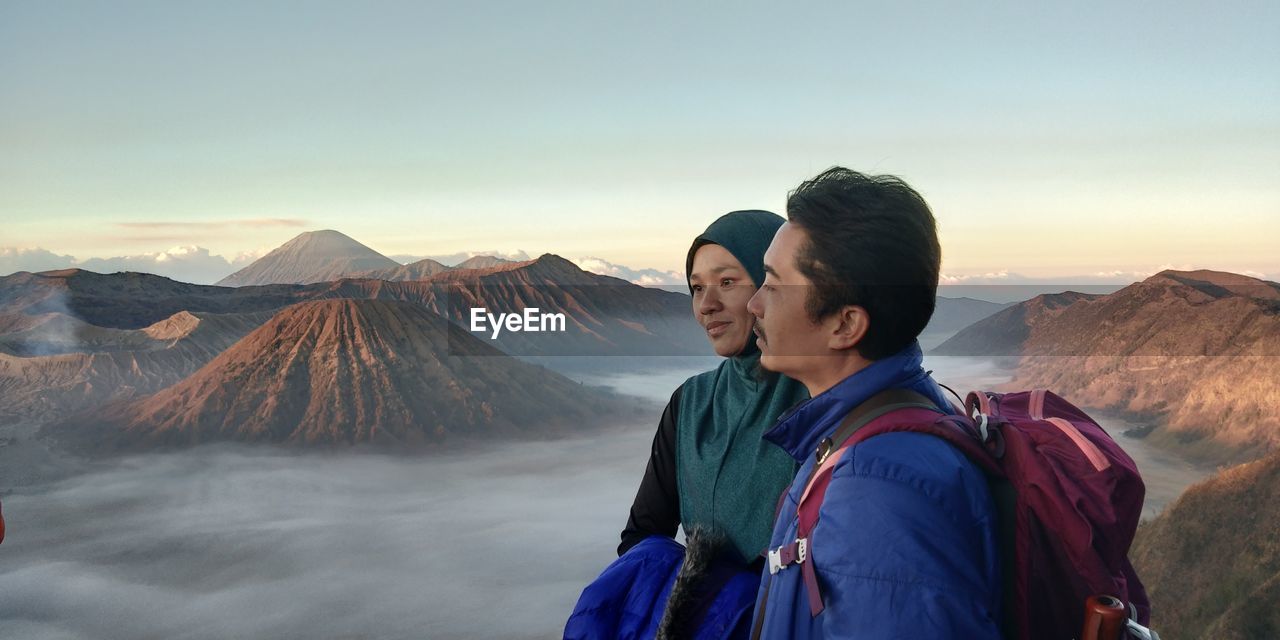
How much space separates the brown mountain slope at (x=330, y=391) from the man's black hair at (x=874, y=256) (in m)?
41.4

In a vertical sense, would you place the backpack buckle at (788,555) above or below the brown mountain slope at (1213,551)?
above

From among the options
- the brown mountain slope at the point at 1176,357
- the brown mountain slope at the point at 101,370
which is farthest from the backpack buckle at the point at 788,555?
the brown mountain slope at the point at 101,370

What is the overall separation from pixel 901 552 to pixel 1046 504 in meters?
0.27

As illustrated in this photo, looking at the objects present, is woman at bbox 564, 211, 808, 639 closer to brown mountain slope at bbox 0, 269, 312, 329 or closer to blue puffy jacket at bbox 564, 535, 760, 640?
blue puffy jacket at bbox 564, 535, 760, 640

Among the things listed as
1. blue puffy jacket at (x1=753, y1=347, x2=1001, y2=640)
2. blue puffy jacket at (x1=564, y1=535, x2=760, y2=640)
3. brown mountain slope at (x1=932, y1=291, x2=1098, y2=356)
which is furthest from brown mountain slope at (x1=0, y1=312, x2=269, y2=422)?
blue puffy jacket at (x1=753, y1=347, x2=1001, y2=640)

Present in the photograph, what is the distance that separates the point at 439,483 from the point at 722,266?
144ft

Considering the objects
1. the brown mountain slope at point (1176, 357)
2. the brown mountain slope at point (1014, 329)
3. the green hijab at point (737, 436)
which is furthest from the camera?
the brown mountain slope at point (1014, 329)

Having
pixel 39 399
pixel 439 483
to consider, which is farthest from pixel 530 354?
pixel 39 399

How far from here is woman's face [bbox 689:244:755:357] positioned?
8.96 feet

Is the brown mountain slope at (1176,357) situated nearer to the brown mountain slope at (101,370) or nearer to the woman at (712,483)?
the woman at (712,483)

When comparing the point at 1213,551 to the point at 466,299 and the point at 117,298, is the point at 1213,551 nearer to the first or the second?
the point at 466,299

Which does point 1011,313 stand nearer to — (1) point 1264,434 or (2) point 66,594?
(1) point 1264,434

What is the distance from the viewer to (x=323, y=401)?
4319 cm

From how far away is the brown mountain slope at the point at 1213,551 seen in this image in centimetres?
1071
